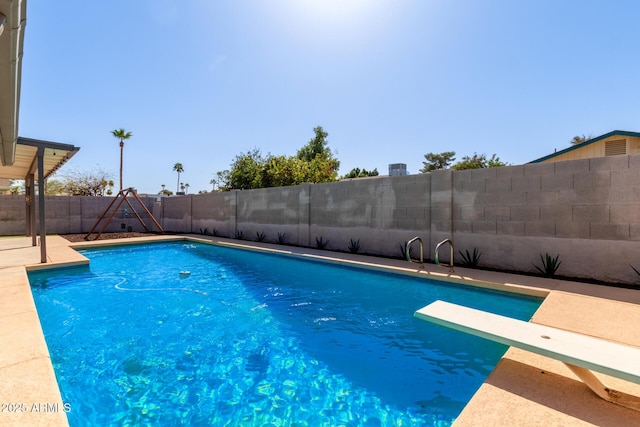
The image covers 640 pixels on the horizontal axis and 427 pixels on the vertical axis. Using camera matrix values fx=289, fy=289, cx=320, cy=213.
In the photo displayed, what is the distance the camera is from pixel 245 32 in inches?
396

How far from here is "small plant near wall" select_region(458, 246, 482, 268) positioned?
7754 mm

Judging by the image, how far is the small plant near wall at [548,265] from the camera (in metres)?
6.61

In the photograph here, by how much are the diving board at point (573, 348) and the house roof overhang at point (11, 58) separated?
505 centimetres

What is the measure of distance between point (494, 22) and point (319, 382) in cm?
1060

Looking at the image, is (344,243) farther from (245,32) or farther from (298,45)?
(245,32)

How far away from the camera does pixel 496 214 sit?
24.6ft

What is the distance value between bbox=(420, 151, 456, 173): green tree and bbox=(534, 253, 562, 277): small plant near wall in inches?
1707

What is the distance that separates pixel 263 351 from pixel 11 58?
471 cm

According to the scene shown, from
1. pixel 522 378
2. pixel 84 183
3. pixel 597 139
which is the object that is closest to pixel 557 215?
pixel 522 378

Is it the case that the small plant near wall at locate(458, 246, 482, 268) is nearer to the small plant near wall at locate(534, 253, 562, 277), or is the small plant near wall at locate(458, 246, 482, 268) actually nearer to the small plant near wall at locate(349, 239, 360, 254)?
the small plant near wall at locate(534, 253, 562, 277)

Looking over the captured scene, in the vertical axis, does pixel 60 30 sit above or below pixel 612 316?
above

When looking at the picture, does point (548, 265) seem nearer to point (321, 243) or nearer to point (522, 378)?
point (522, 378)

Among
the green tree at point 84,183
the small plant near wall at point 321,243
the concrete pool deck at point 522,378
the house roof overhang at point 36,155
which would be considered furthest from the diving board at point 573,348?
the green tree at point 84,183

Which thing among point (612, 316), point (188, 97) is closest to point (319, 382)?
point (612, 316)
